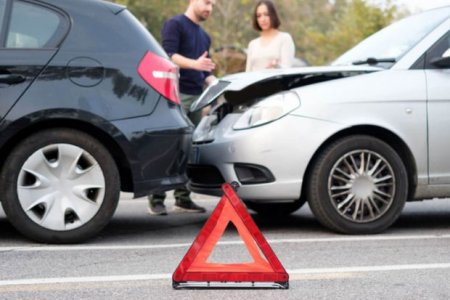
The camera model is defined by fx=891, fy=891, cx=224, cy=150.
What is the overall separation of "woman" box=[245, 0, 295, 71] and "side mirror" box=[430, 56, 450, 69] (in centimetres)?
170

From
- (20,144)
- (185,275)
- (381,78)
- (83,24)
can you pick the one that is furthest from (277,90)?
(185,275)

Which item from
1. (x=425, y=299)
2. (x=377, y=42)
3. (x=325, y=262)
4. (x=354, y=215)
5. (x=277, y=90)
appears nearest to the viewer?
(x=425, y=299)

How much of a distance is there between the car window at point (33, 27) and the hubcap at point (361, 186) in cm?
210

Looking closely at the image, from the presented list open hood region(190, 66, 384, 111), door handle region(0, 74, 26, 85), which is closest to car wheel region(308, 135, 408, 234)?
open hood region(190, 66, 384, 111)

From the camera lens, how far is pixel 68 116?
5621 mm

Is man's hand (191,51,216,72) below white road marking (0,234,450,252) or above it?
above

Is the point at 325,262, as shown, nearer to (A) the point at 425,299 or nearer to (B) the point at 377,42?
(A) the point at 425,299

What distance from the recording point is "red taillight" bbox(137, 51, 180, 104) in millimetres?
5887

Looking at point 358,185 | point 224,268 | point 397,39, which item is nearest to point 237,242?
point 358,185

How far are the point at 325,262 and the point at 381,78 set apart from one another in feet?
5.81

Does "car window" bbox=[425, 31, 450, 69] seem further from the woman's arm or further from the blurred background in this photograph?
the blurred background

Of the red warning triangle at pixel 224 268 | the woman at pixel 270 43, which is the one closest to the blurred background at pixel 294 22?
the woman at pixel 270 43

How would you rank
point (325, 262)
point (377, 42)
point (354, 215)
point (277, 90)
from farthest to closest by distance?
1. point (377, 42)
2. point (277, 90)
3. point (354, 215)
4. point (325, 262)

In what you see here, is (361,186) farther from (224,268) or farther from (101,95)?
(224,268)
